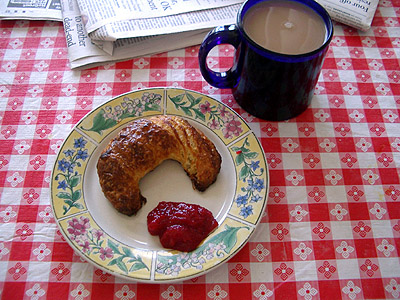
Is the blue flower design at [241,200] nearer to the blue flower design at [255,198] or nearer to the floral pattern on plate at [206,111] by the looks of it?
the blue flower design at [255,198]

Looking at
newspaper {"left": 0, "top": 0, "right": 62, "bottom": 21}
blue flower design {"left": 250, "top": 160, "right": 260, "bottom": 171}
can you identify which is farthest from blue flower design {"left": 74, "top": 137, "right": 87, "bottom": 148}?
newspaper {"left": 0, "top": 0, "right": 62, "bottom": 21}

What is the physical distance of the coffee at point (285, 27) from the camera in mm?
1119

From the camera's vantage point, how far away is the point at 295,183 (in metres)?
1.17

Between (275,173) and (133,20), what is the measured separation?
77cm

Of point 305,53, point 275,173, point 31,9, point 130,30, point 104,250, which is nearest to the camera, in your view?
point 104,250

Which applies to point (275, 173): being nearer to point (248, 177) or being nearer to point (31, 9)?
point (248, 177)

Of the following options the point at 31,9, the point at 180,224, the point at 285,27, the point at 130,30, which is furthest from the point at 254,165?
the point at 31,9

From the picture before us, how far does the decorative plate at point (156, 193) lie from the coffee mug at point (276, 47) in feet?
0.41

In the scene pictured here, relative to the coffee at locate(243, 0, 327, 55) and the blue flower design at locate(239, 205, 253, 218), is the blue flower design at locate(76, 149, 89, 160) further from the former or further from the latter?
the coffee at locate(243, 0, 327, 55)

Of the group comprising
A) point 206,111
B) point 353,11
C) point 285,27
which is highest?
point 285,27

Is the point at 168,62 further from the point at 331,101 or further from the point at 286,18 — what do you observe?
the point at 331,101

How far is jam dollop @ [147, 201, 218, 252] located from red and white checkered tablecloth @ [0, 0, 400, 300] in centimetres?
10

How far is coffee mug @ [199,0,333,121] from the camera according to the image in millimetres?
1085

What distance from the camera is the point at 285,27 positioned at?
3.76 feet
